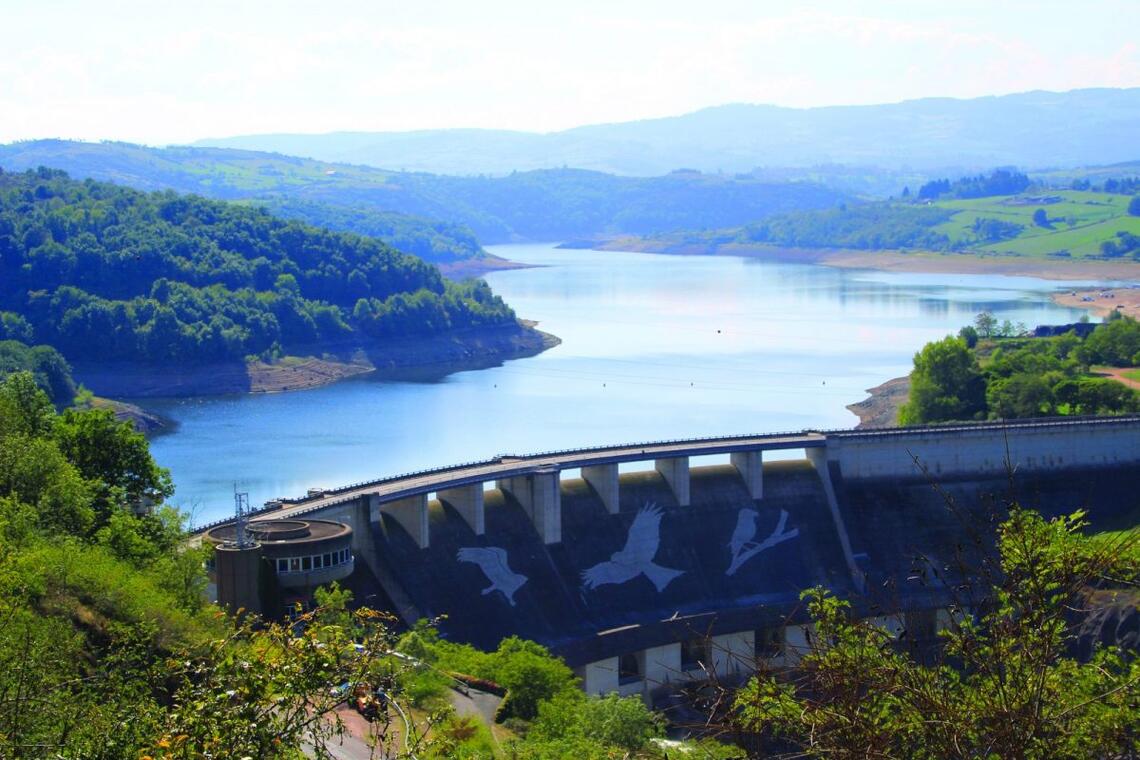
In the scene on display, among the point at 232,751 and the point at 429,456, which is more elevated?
the point at 232,751

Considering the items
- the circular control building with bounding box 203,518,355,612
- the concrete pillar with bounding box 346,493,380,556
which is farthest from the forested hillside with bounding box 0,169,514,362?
the circular control building with bounding box 203,518,355,612

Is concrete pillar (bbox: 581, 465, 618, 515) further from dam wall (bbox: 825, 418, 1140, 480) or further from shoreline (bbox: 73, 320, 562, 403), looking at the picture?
shoreline (bbox: 73, 320, 562, 403)

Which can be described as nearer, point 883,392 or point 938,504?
point 938,504

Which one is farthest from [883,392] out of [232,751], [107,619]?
[232,751]

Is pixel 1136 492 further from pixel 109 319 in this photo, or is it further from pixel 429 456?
pixel 109 319

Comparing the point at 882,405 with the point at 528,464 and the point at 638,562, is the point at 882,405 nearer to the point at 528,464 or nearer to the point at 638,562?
the point at 638,562

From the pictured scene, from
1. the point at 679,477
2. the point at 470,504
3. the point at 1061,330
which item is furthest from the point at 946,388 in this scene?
the point at 470,504

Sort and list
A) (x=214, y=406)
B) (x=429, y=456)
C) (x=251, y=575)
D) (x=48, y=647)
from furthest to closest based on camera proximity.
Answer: (x=214, y=406)
(x=429, y=456)
(x=251, y=575)
(x=48, y=647)
